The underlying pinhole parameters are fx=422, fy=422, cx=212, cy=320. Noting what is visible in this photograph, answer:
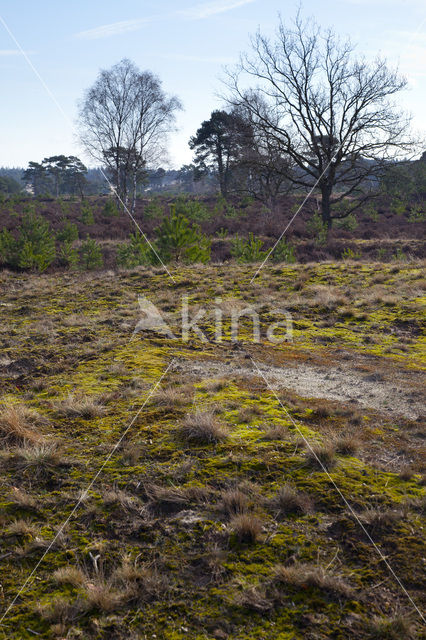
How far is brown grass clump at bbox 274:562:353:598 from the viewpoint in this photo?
2.11 m

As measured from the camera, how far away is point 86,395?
4324mm

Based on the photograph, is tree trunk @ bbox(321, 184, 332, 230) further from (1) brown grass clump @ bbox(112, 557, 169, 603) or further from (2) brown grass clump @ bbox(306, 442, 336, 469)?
(1) brown grass clump @ bbox(112, 557, 169, 603)

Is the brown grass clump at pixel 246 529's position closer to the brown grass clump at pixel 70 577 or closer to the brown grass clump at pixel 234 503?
the brown grass clump at pixel 234 503

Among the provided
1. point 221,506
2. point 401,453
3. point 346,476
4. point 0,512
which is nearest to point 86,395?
point 0,512

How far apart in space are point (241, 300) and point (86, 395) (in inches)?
197

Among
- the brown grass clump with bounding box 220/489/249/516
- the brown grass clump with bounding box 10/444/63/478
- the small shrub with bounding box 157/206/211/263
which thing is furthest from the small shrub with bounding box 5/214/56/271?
the brown grass clump with bounding box 220/489/249/516

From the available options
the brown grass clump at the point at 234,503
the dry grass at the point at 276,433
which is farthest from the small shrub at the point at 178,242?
the brown grass clump at the point at 234,503

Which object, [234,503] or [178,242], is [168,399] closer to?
[234,503]

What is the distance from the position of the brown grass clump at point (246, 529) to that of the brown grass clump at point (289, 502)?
0.22 meters

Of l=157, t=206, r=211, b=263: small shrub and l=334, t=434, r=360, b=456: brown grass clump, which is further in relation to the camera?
l=157, t=206, r=211, b=263: small shrub

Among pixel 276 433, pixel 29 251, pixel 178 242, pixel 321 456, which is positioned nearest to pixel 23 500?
pixel 276 433

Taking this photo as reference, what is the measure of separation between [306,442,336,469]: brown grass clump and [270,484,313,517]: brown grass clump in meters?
0.39

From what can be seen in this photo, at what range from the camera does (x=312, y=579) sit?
7.07ft

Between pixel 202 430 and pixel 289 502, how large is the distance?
3.37 feet
